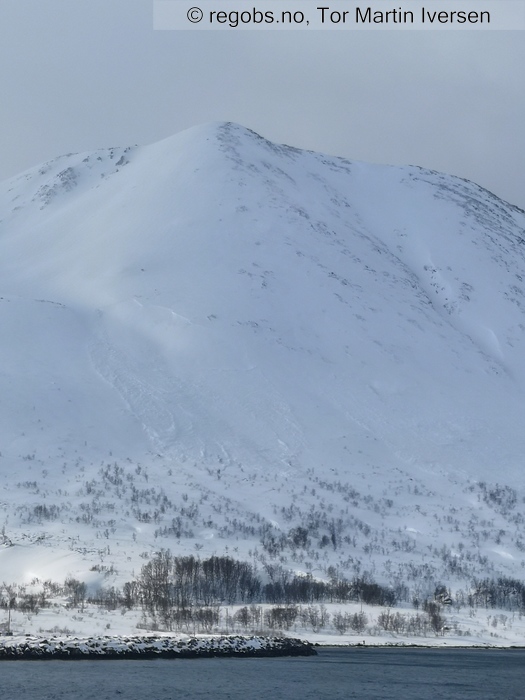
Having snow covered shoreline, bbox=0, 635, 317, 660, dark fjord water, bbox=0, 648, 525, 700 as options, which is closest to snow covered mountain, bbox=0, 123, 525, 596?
snow covered shoreline, bbox=0, 635, 317, 660

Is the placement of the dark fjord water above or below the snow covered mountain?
below

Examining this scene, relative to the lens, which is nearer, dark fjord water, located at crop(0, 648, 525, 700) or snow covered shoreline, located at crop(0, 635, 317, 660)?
dark fjord water, located at crop(0, 648, 525, 700)

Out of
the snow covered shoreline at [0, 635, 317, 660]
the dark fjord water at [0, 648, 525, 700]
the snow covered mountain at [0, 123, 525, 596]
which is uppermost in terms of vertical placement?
the snow covered mountain at [0, 123, 525, 596]

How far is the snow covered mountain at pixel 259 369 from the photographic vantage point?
324ft

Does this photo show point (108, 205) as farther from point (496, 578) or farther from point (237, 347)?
point (496, 578)

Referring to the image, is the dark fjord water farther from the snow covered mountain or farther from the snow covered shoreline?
the snow covered mountain

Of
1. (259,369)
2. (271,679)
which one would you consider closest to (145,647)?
(271,679)

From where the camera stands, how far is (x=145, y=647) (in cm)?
5769

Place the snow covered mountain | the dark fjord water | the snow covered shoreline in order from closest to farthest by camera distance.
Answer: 1. the dark fjord water
2. the snow covered shoreline
3. the snow covered mountain

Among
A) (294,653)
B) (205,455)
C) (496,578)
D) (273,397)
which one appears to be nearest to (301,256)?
(273,397)

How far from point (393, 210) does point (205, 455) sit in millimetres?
84362

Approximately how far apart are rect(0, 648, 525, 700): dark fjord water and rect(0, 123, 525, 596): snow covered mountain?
85.2ft

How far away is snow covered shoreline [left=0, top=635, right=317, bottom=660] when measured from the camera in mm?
55250

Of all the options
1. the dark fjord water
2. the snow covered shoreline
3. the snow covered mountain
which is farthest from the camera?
the snow covered mountain
